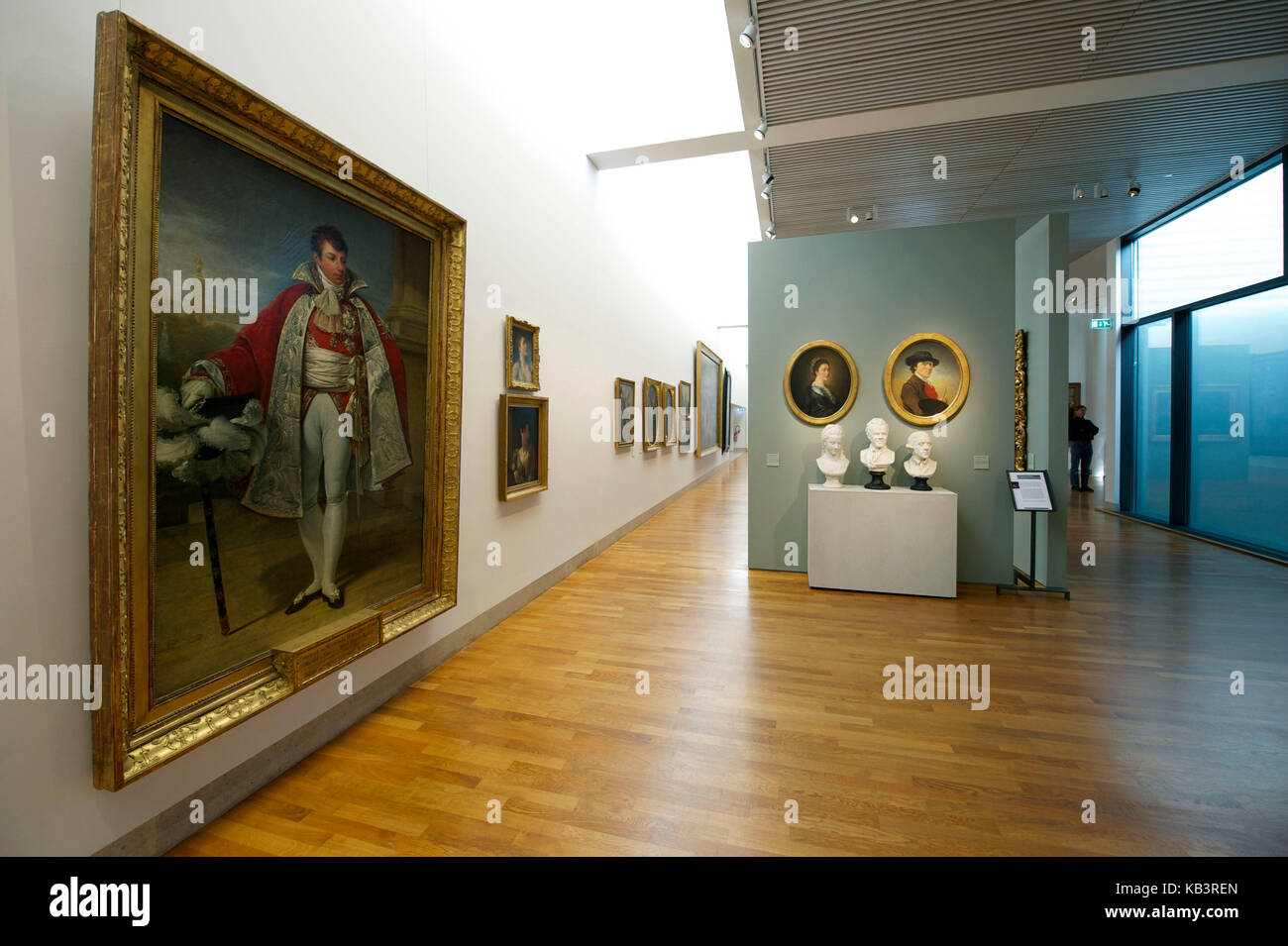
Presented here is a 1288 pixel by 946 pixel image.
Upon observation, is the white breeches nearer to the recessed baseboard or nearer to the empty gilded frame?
the recessed baseboard

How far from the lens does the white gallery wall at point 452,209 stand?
2.13 meters

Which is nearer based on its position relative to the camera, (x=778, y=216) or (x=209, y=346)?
(x=209, y=346)

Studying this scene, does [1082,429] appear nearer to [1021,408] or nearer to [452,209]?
[1021,408]

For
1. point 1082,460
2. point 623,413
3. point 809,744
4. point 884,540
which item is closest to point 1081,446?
point 1082,460

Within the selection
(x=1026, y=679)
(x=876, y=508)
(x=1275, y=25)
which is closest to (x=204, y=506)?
(x=1026, y=679)

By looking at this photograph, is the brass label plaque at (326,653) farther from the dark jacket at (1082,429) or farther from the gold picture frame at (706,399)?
the dark jacket at (1082,429)

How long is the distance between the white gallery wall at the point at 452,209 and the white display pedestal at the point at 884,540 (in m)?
3.49

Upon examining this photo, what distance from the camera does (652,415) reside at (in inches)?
484

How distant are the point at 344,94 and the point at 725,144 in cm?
610

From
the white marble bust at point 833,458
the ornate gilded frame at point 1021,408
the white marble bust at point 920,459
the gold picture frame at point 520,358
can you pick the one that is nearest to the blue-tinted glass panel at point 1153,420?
the ornate gilded frame at point 1021,408

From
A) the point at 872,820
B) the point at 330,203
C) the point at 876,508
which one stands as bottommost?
the point at 872,820

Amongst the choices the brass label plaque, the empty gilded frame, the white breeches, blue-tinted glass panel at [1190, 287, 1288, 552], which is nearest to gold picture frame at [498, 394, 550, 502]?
the white breeches

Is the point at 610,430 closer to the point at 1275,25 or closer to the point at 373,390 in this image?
the point at 373,390

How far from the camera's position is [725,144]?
8.29 m
